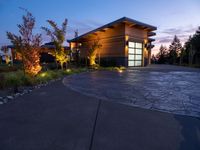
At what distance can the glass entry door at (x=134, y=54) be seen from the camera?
18.8m

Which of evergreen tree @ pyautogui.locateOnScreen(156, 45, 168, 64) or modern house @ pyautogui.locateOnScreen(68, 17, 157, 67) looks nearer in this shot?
modern house @ pyautogui.locateOnScreen(68, 17, 157, 67)

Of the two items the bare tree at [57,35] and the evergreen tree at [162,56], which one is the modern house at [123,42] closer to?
the bare tree at [57,35]

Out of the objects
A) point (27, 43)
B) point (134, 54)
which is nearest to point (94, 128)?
point (27, 43)

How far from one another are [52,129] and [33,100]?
7.48 ft

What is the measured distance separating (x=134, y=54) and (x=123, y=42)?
254 cm

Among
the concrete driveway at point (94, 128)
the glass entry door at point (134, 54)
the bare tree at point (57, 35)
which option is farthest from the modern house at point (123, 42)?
the concrete driveway at point (94, 128)

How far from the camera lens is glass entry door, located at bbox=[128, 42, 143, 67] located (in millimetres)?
18792

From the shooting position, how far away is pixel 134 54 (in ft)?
63.5

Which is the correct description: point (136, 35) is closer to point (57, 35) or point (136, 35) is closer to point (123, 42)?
point (123, 42)

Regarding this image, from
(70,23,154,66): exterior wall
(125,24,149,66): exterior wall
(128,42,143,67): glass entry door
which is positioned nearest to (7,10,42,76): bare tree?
(70,23,154,66): exterior wall

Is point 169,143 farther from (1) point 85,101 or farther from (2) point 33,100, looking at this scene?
(2) point 33,100

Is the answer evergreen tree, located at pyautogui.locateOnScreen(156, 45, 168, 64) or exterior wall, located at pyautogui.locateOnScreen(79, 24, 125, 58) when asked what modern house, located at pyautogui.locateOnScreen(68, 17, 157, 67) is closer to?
exterior wall, located at pyautogui.locateOnScreen(79, 24, 125, 58)

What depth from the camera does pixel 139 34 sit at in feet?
63.8

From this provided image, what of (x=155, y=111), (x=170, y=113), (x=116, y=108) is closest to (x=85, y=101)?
(x=116, y=108)
